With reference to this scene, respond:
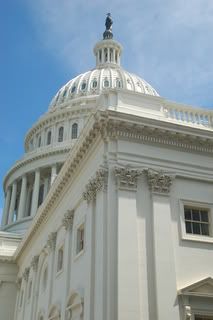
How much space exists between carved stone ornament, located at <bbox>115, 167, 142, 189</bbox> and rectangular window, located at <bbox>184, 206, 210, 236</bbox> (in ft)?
10.3

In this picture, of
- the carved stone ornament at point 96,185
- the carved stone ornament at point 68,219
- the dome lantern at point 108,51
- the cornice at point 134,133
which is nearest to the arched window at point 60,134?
the dome lantern at point 108,51

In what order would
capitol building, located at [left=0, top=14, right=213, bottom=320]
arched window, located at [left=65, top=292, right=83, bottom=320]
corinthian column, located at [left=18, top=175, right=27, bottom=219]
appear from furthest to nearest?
corinthian column, located at [left=18, top=175, right=27, bottom=219] < arched window, located at [left=65, top=292, right=83, bottom=320] < capitol building, located at [left=0, top=14, right=213, bottom=320]

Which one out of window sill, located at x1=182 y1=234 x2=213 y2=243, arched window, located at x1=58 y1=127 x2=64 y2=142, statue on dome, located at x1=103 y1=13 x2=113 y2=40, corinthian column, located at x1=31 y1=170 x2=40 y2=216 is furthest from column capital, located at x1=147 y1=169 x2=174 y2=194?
statue on dome, located at x1=103 y1=13 x2=113 y2=40

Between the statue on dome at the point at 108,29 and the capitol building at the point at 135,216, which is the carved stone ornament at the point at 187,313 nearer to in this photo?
the capitol building at the point at 135,216

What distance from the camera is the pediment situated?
19516 mm

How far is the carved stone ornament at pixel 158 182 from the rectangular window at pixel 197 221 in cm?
157

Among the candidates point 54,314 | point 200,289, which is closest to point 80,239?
point 54,314

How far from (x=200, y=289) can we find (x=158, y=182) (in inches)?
208

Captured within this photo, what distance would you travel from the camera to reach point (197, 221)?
22.1 meters

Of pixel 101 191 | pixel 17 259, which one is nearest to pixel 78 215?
pixel 101 191

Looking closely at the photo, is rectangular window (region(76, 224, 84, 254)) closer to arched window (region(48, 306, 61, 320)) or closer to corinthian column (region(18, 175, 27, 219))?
arched window (region(48, 306, 61, 320))

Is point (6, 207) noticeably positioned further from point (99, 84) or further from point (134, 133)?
point (134, 133)

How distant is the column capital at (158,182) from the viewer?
71.2ft

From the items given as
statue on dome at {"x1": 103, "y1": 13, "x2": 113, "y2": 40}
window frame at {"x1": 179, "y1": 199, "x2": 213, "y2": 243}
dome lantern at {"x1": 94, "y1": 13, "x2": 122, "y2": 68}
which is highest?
statue on dome at {"x1": 103, "y1": 13, "x2": 113, "y2": 40}
